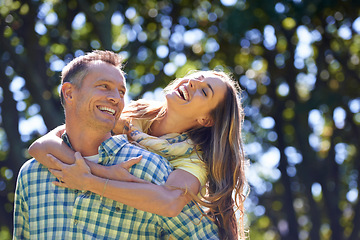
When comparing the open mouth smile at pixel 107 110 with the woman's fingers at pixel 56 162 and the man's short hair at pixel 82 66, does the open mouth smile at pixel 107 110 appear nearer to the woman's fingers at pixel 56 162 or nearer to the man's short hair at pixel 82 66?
the man's short hair at pixel 82 66

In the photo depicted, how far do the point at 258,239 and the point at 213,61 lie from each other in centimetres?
921

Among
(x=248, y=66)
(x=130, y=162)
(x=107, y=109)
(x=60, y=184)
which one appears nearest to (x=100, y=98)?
→ (x=107, y=109)

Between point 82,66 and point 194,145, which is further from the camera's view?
point 194,145

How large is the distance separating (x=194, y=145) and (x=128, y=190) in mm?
819

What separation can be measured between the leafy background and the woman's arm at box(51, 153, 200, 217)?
20.7 ft

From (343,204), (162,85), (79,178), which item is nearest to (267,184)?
(343,204)

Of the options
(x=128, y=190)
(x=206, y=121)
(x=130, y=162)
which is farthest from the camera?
(x=206, y=121)

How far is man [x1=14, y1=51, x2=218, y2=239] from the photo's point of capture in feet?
10.4

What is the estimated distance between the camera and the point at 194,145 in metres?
3.81

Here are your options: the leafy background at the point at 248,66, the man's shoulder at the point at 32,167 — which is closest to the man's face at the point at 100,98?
the man's shoulder at the point at 32,167

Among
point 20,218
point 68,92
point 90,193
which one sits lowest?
point 20,218

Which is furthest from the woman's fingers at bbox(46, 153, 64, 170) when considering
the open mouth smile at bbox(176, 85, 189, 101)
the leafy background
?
the leafy background

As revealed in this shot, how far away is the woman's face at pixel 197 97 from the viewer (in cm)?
386

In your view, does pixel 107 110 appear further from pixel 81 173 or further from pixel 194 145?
pixel 194 145
